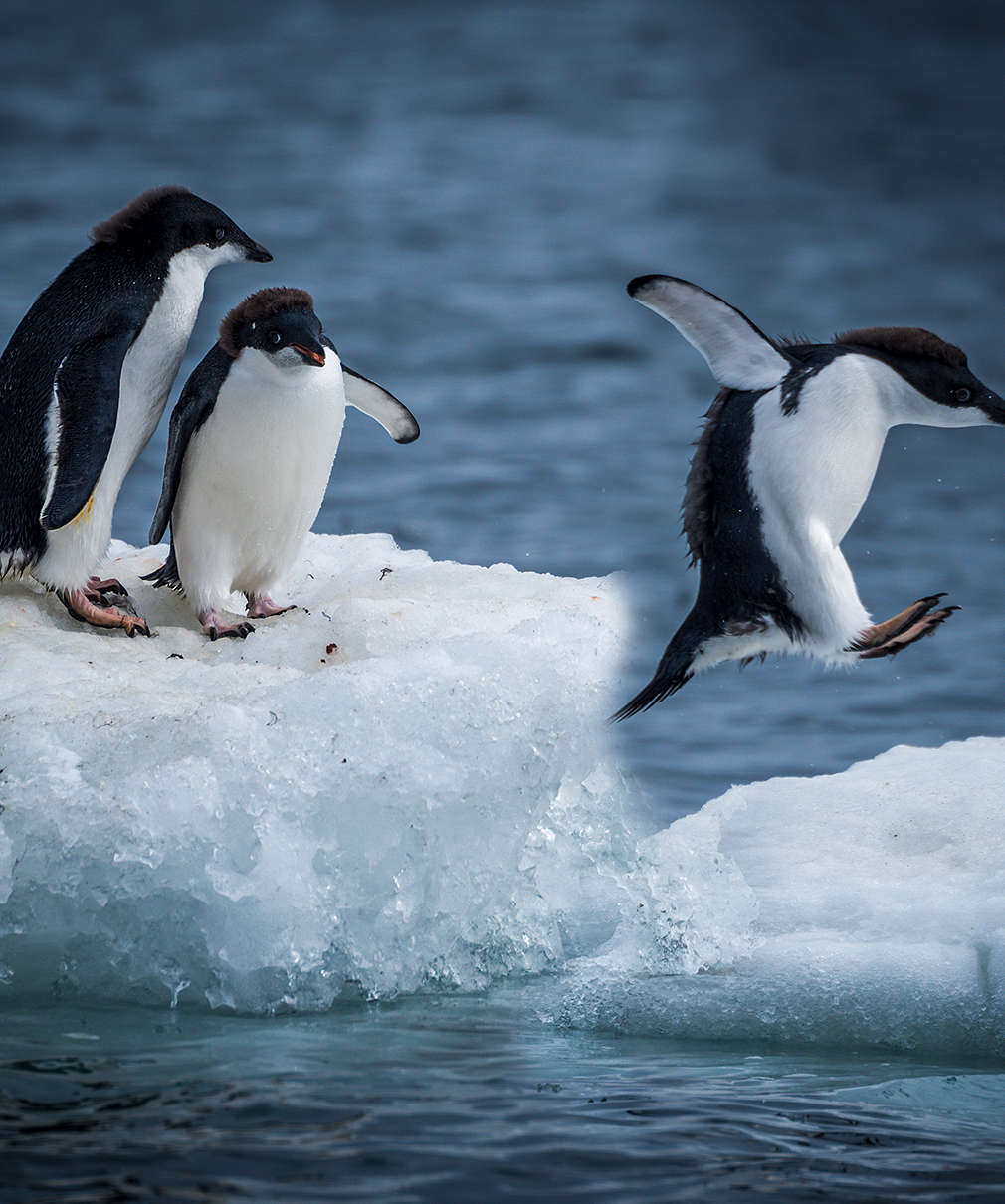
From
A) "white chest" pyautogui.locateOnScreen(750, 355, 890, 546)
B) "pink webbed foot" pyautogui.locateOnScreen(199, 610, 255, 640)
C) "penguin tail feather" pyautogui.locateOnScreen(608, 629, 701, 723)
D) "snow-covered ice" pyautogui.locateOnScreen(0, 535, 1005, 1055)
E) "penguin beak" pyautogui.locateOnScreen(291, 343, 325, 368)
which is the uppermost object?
"penguin beak" pyautogui.locateOnScreen(291, 343, 325, 368)

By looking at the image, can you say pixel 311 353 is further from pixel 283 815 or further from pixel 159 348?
pixel 283 815

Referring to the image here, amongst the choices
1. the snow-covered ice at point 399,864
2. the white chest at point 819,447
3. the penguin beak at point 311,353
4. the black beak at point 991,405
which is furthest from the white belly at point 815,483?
the penguin beak at point 311,353

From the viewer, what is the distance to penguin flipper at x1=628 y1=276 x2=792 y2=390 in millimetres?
2486

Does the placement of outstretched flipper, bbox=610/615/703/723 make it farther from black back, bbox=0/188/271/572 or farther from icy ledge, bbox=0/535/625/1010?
black back, bbox=0/188/271/572

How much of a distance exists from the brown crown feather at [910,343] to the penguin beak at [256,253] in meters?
1.08

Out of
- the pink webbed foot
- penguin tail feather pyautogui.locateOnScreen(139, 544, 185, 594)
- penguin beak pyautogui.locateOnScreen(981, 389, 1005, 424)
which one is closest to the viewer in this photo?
penguin beak pyautogui.locateOnScreen(981, 389, 1005, 424)

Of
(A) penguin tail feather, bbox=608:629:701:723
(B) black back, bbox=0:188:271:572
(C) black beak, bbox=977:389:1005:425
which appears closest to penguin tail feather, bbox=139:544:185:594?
(B) black back, bbox=0:188:271:572

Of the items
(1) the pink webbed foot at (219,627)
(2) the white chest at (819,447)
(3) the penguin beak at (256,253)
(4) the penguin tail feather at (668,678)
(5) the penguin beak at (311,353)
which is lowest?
(4) the penguin tail feather at (668,678)

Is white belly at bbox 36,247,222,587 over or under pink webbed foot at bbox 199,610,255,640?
over

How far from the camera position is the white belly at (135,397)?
277 cm

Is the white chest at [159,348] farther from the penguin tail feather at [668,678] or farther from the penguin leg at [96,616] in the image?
the penguin tail feather at [668,678]

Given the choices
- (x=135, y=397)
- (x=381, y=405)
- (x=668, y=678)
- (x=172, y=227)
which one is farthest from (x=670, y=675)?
(x=172, y=227)

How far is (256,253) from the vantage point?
294cm

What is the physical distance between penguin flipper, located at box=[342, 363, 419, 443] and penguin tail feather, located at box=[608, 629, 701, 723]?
870mm
